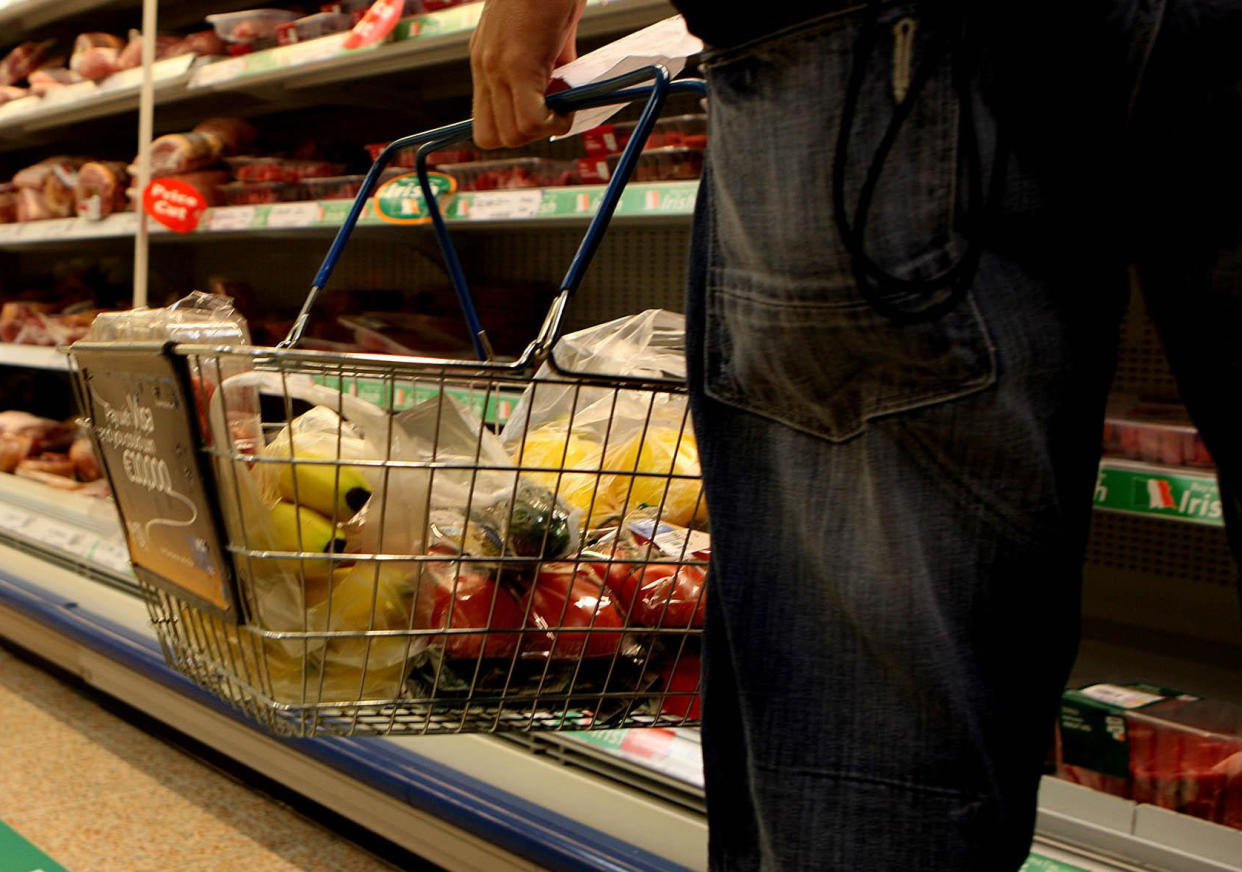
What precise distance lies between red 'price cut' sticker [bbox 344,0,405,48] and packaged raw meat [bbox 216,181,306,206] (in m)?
0.63

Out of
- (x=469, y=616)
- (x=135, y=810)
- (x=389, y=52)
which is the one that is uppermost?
(x=389, y=52)

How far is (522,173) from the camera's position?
2125 mm

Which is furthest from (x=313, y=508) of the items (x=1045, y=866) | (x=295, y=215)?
(x=295, y=215)

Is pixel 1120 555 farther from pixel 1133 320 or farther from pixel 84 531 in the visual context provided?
pixel 84 531

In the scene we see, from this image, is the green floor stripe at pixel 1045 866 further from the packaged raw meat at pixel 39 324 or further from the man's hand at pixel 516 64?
the packaged raw meat at pixel 39 324

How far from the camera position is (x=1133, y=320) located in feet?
6.15

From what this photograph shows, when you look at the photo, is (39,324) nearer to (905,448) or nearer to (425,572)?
(425,572)

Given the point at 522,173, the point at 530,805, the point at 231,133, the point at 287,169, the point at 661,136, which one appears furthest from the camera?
the point at 231,133

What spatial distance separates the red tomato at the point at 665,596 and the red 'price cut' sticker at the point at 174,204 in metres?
2.22

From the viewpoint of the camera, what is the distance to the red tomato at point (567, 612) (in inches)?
30.9

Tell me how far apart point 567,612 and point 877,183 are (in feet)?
1.42

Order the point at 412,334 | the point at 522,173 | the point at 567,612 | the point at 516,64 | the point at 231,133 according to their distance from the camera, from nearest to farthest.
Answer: the point at 516,64
the point at 567,612
the point at 522,173
the point at 412,334
the point at 231,133

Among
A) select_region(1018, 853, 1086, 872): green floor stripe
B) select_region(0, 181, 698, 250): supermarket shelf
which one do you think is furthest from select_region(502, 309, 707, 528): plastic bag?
select_region(1018, 853, 1086, 872): green floor stripe

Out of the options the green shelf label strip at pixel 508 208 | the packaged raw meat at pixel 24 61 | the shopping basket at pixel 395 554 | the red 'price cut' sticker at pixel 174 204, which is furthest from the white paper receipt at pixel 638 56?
the packaged raw meat at pixel 24 61
